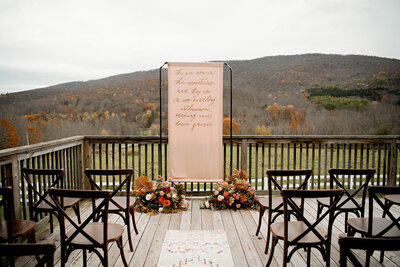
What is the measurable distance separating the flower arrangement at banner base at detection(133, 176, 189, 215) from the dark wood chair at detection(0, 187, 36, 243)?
183 cm

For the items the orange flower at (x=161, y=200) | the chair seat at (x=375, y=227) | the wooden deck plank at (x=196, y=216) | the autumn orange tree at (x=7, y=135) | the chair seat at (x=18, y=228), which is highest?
the autumn orange tree at (x=7, y=135)

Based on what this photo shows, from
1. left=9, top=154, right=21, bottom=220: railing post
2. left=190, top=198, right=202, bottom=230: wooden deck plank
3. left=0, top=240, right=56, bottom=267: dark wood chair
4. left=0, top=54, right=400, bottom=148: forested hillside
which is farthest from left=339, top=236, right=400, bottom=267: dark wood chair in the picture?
left=0, top=54, right=400, bottom=148: forested hillside

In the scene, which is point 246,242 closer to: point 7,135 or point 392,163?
point 392,163

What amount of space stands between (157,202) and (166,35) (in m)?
6.13

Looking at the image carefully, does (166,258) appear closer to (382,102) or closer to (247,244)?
(247,244)

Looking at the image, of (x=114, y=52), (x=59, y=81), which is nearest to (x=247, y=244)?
(x=114, y=52)

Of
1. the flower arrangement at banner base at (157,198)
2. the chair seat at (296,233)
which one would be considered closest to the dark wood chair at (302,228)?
the chair seat at (296,233)

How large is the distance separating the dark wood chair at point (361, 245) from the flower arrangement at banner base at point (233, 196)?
3022 mm

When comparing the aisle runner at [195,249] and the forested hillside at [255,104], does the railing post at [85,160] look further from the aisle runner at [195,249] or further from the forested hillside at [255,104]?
the forested hillside at [255,104]

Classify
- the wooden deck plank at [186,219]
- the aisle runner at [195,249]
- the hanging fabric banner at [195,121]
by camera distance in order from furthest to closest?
the hanging fabric banner at [195,121]
the wooden deck plank at [186,219]
the aisle runner at [195,249]

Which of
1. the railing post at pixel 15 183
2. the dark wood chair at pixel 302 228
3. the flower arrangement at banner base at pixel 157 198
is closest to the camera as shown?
the dark wood chair at pixel 302 228

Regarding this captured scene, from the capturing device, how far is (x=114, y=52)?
29.5 ft

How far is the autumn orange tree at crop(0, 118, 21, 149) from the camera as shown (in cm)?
754

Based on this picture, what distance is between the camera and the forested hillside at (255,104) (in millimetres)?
8438
